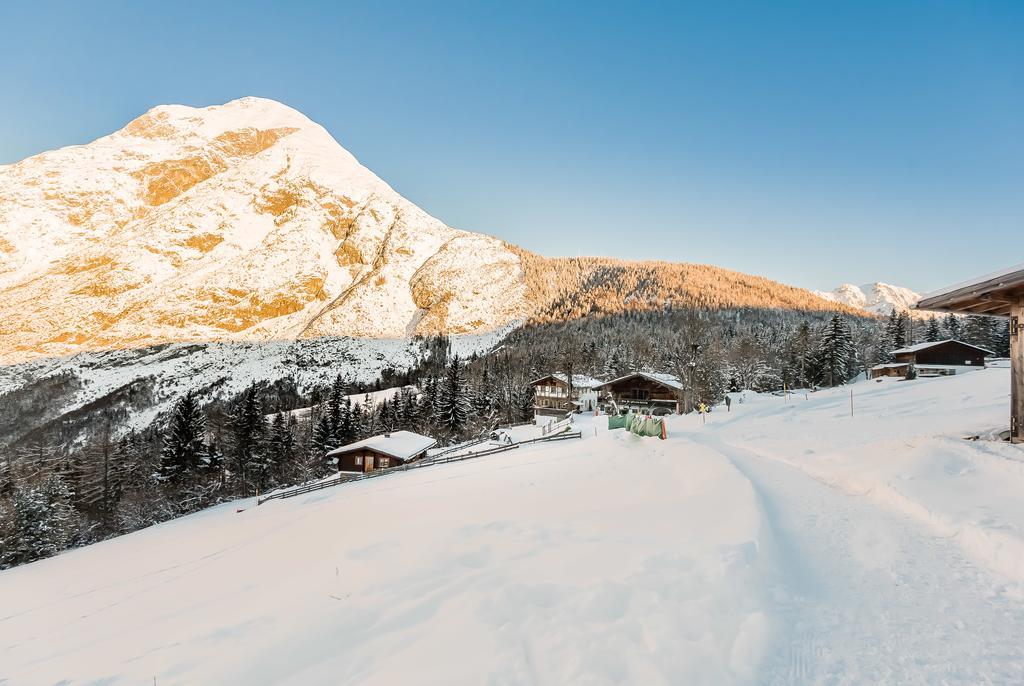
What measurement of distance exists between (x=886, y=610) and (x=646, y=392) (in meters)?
54.6

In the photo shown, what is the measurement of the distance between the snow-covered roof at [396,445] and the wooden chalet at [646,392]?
26296mm

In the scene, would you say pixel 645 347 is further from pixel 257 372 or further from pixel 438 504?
pixel 257 372

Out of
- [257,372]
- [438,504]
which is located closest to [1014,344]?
[438,504]

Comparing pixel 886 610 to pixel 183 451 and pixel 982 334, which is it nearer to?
pixel 183 451

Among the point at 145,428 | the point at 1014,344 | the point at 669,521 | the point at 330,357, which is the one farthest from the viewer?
the point at 330,357

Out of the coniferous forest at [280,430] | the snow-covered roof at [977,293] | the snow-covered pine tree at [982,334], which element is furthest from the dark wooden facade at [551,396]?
the snow-covered pine tree at [982,334]

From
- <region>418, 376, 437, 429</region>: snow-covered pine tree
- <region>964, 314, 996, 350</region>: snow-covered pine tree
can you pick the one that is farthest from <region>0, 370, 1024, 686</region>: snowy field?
<region>964, 314, 996, 350</region>: snow-covered pine tree

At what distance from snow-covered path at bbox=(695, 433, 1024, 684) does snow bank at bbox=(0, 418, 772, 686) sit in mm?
383

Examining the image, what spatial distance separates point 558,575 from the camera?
587 cm

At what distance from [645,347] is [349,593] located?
11701 centimetres

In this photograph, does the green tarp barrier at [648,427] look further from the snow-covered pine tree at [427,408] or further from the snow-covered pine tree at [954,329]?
the snow-covered pine tree at [954,329]

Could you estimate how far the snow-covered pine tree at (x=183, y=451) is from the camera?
53.4m

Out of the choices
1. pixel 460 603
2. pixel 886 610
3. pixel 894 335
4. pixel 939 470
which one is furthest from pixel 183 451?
pixel 894 335

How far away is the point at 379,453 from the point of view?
4219 cm
